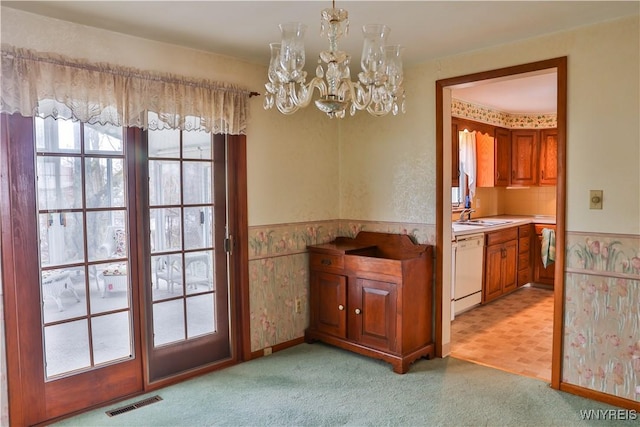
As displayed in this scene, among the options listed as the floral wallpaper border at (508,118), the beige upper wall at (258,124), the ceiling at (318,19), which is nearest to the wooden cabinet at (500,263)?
the floral wallpaper border at (508,118)

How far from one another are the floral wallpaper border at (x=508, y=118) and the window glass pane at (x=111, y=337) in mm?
4351

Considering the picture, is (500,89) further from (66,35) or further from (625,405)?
(66,35)

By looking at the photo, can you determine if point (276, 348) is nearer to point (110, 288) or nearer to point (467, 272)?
point (110, 288)

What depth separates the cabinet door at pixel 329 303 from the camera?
3.79 meters

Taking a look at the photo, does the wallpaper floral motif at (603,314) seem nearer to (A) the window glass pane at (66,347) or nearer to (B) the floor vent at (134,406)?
(B) the floor vent at (134,406)

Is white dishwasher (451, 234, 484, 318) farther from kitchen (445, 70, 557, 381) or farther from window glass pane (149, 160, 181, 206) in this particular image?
window glass pane (149, 160, 181, 206)

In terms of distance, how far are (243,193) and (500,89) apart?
3036mm

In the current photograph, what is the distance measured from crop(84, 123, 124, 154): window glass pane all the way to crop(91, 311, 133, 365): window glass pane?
1.07 metres

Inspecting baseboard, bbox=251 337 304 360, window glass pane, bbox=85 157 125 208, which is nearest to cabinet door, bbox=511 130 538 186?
baseboard, bbox=251 337 304 360

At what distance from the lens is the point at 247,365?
3.55 metres

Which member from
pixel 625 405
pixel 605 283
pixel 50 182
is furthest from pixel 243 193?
pixel 625 405

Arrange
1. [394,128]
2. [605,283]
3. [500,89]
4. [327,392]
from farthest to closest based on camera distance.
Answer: [500,89] < [394,128] < [327,392] < [605,283]

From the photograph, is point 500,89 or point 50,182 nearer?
point 50,182

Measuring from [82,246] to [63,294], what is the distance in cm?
31
